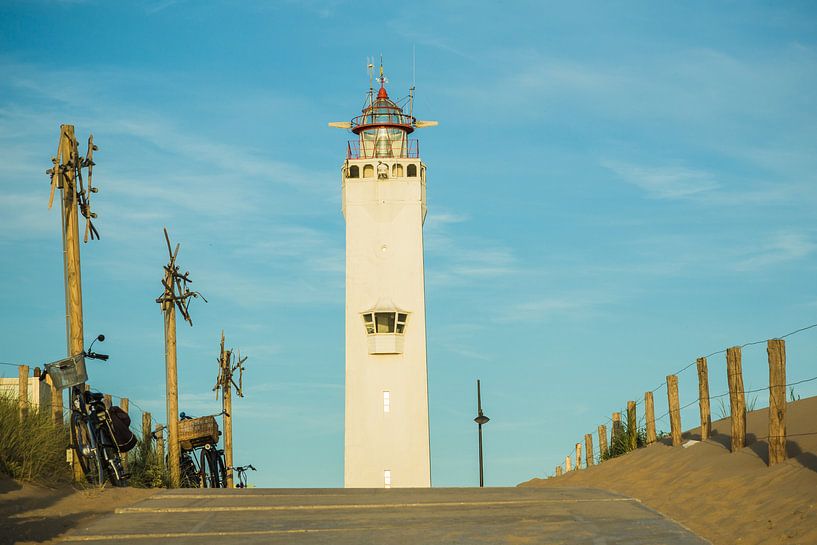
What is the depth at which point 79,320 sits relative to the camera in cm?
2261

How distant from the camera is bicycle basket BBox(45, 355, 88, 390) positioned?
21.3m

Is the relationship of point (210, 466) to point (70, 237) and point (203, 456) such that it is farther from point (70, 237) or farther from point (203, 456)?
point (70, 237)

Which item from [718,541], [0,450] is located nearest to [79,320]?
[0,450]

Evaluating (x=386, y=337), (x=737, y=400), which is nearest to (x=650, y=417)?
(x=737, y=400)

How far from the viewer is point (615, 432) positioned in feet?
104

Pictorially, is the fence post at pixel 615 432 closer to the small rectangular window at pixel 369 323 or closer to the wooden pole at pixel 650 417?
the wooden pole at pixel 650 417

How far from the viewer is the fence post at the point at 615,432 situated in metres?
31.3

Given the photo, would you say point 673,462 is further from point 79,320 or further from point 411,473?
point 411,473

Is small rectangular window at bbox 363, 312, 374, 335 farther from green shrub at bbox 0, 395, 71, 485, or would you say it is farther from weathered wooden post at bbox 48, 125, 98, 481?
green shrub at bbox 0, 395, 71, 485

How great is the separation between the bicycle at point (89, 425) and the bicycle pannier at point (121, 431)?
0.17 metres

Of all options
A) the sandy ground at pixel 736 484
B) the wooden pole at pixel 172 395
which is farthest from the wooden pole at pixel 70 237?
the sandy ground at pixel 736 484

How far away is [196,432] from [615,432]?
12397mm

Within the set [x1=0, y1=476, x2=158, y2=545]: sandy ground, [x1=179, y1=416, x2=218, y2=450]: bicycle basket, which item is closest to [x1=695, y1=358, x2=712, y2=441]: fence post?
[x1=0, y1=476, x2=158, y2=545]: sandy ground

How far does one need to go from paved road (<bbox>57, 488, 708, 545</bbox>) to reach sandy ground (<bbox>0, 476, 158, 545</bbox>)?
1.17ft
